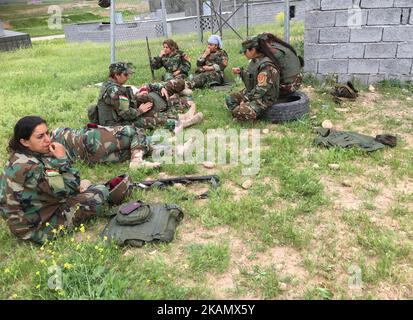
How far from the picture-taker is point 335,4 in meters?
7.08

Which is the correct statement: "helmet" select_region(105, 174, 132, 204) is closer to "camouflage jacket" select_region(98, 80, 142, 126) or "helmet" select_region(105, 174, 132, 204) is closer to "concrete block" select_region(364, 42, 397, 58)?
"camouflage jacket" select_region(98, 80, 142, 126)

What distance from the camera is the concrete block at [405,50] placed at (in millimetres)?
6941

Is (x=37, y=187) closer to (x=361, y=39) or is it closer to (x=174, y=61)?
(x=174, y=61)

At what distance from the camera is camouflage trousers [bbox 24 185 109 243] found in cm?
345

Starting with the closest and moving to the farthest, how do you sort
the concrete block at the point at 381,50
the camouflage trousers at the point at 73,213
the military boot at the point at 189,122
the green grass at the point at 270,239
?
the green grass at the point at 270,239, the camouflage trousers at the point at 73,213, the military boot at the point at 189,122, the concrete block at the point at 381,50

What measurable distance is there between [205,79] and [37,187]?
538 cm

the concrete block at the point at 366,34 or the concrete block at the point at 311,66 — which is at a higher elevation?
the concrete block at the point at 366,34

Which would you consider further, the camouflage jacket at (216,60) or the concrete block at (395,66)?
the camouflage jacket at (216,60)

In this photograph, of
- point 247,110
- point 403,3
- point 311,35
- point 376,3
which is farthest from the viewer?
point 311,35


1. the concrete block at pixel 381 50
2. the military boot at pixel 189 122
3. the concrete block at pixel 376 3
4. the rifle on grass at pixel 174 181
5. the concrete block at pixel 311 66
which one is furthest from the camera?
the concrete block at pixel 311 66

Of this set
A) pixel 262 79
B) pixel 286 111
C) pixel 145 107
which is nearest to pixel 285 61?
pixel 262 79

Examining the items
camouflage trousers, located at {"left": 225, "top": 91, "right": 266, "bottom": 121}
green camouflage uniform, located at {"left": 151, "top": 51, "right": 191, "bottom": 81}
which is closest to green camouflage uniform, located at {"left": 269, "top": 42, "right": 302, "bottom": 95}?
camouflage trousers, located at {"left": 225, "top": 91, "right": 266, "bottom": 121}

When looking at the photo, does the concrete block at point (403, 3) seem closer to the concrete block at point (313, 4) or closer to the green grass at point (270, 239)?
the concrete block at point (313, 4)

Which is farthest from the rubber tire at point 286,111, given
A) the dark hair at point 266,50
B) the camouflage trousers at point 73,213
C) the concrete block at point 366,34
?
the camouflage trousers at point 73,213
